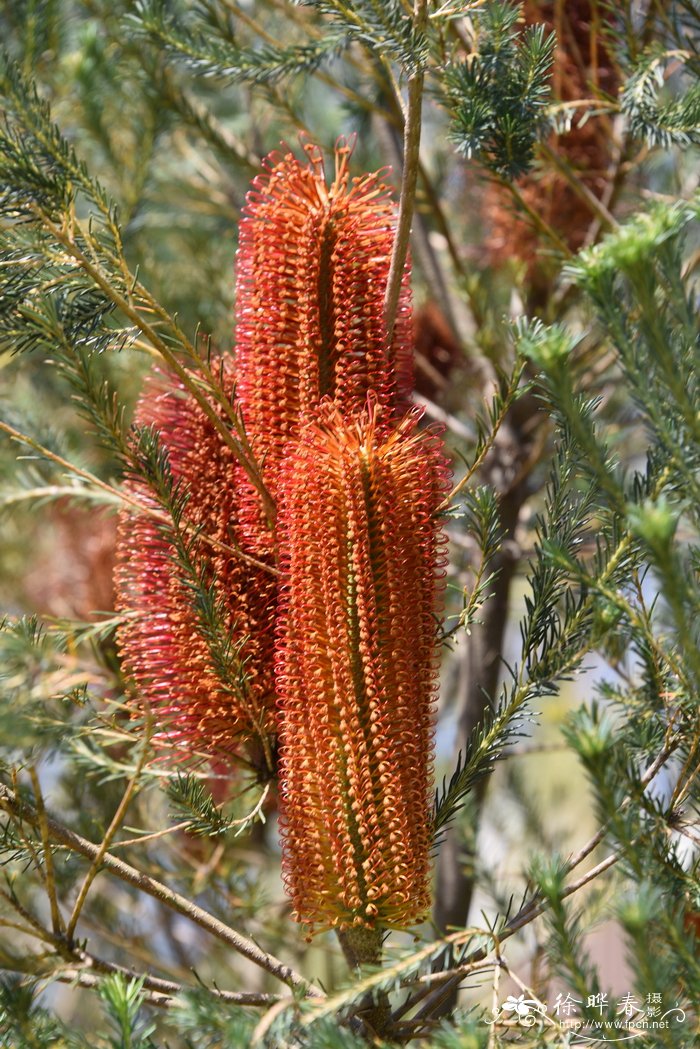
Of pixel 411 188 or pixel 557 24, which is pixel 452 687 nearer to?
pixel 557 24

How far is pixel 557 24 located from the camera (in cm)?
108

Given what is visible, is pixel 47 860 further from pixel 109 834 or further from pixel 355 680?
pixel 355 680

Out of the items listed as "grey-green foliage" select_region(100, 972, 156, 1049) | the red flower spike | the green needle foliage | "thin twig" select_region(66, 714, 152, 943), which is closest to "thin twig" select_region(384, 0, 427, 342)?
the green needle foliage

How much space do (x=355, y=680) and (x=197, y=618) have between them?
0.13m

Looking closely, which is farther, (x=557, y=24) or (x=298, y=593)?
(x=557, y=24)

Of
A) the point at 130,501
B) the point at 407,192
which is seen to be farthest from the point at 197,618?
the point at 407,192

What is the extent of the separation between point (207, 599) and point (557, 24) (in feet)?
2.34

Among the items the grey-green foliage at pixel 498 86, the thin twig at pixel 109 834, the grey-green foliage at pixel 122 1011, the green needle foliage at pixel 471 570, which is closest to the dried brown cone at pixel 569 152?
the green needle foliage at pixel 471 570

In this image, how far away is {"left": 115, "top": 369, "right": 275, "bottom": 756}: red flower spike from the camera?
0.75 metres

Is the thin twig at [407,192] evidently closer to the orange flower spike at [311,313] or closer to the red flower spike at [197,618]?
the orange flower spike at [311,313]

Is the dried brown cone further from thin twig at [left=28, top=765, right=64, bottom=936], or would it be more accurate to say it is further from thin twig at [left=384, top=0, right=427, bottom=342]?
thin twig at [left=28, top=765, right=64, bottom=936]

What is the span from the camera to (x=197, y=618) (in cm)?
74

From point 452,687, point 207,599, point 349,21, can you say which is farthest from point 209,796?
point 452,687

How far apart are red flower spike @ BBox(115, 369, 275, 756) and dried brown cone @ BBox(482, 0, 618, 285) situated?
0.51 m
